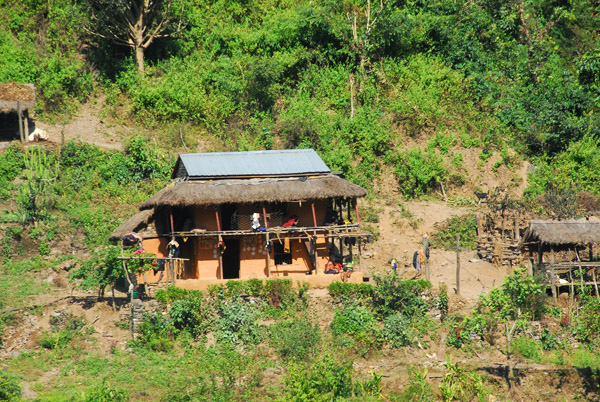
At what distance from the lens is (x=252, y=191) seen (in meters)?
25.3

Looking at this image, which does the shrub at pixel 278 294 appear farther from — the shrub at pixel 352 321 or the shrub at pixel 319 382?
the shrub at pixel 319 382

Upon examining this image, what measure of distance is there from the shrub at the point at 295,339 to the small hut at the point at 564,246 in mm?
7997

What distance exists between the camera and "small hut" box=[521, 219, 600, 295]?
2578cm

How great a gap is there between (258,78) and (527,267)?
15031mm

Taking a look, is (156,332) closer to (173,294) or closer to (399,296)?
(173,294)

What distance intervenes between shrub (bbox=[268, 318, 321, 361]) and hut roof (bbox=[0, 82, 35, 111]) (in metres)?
15.0

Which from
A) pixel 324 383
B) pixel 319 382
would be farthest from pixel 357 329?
pixel 319 382

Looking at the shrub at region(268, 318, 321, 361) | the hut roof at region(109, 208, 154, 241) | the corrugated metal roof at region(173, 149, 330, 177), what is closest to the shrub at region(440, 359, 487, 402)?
the shrub at region(268, 318, 321, 361)

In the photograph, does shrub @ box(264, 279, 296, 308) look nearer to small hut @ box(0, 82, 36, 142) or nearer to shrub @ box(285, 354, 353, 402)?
shrub @ box(285, 354, 353, 402)

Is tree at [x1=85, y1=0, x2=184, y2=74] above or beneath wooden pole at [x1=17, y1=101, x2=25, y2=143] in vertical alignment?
above

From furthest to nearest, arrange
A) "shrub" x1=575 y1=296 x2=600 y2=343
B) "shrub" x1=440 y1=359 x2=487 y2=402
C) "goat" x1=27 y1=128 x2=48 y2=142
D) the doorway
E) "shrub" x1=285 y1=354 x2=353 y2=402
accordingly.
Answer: "goat" x1=27 y1=128 x2=48 y2=142 < the doorway < "shrub" x1=575 y1=296 x2=600 y2=343 < "shrub" x1=440 y1=359 x2=487 y2=402 < "shrub" x1=285 y1=354 x2=353 y2=402

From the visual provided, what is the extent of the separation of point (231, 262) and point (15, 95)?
12.0m

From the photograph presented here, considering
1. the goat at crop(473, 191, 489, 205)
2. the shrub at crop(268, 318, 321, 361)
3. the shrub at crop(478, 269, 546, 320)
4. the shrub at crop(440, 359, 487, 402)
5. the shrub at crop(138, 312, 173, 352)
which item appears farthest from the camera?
the goat at crop(473, 191, 489, 205)

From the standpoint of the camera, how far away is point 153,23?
36750mm
